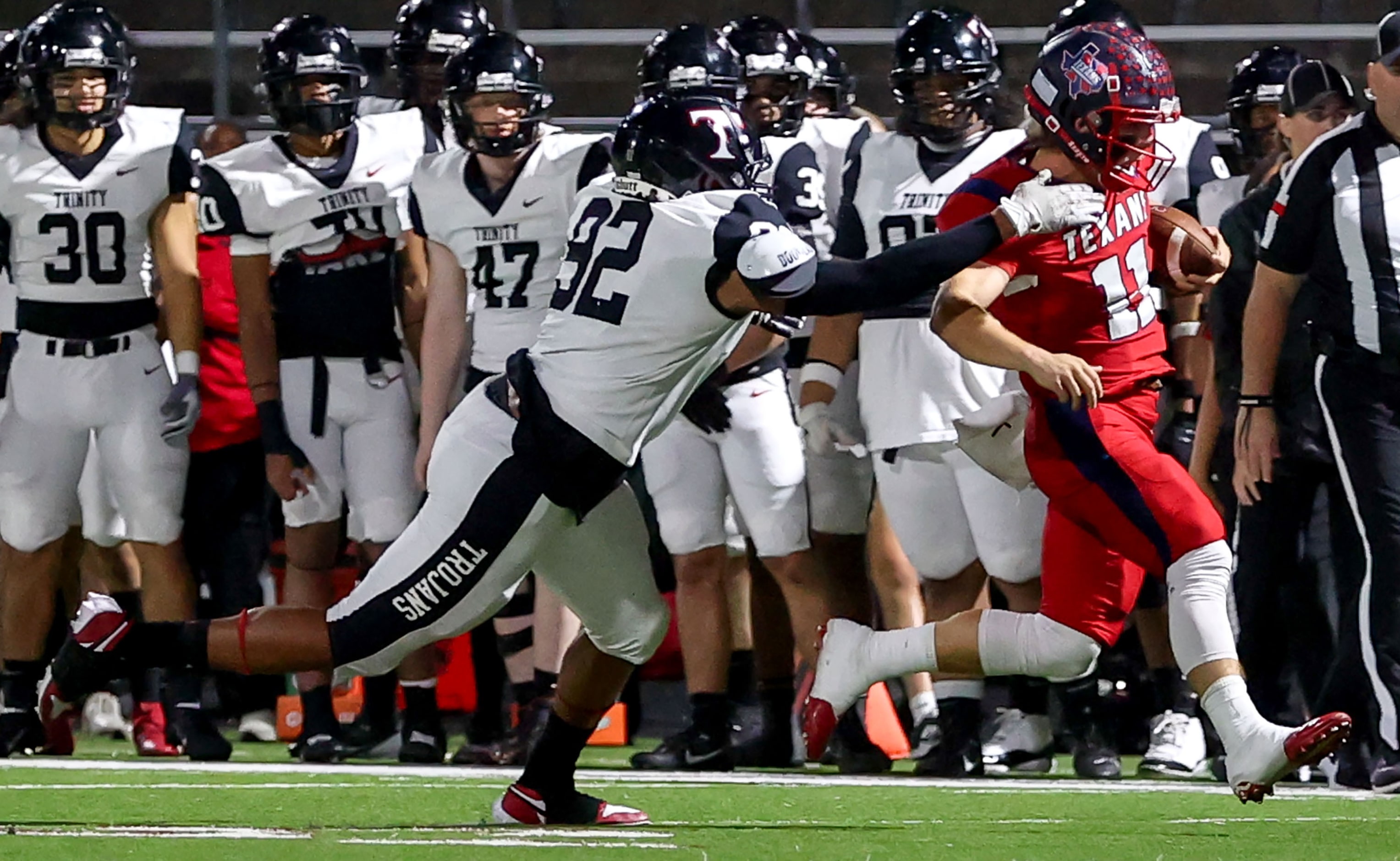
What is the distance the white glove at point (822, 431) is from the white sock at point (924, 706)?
73 centimetres

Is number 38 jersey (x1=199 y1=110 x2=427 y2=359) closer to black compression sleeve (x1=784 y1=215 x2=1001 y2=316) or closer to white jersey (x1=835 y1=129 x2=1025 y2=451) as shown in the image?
white jersey (x1=835 y1=129 x2=1025 y2=451)

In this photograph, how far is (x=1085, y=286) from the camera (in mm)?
4664

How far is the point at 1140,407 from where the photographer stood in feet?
15.4

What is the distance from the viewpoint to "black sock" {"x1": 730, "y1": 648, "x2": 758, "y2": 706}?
21.4ft

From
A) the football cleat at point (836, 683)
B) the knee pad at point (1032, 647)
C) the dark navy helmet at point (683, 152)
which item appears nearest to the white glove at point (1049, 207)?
the dark navy helmet at point (683, 152)

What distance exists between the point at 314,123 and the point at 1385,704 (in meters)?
3.34

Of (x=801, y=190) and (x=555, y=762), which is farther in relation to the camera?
(x=801, y=190)

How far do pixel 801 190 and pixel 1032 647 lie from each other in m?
2.07

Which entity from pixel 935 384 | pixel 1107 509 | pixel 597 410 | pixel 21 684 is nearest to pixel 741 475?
pixel 935 384

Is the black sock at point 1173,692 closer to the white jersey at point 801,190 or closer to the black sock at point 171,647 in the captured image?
the white jersey at point 801,190

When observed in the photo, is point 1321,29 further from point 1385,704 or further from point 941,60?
point 1385,704

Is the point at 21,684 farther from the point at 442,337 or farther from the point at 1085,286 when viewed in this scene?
the point at 1085,286

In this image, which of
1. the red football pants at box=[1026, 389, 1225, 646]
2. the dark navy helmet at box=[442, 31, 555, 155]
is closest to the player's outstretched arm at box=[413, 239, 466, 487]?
the dark navy helmet at box=[442, 31, 555, 155]

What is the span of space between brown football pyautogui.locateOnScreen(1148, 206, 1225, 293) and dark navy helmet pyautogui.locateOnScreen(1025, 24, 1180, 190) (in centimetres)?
15
